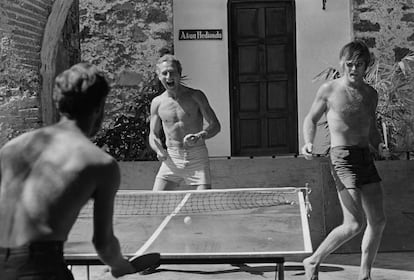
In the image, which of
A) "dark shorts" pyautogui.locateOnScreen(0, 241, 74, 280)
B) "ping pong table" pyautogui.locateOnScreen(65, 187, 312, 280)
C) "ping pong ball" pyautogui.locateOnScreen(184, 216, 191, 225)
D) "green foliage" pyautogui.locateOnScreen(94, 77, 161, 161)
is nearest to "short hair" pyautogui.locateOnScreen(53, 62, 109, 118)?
"dark shorts" pyautogui.locateOnScreen(0, 241, 74, 280)

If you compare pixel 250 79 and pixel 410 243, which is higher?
pixel 250 79

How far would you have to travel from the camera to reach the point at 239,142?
11109 millimetres

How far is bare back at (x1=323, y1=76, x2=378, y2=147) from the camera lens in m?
4.97

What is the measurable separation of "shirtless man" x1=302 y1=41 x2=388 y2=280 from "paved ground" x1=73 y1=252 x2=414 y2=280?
94 centimetres

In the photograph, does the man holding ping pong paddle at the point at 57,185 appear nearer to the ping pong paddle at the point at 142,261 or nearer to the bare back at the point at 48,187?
the bare back at the point at 48,187

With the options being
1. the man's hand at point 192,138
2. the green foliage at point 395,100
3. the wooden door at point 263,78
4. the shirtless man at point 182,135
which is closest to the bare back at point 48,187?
the man's hand at point 192,138

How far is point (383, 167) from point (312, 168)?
0.59m

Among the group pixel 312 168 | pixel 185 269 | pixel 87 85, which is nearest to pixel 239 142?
pixel 312 168

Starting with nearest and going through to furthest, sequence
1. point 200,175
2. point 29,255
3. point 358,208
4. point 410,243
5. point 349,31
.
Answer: point 29,255
point 358,208
point 200,175
point 410,243
point 349,31

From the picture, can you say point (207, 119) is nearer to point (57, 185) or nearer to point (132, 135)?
point (132, 135)

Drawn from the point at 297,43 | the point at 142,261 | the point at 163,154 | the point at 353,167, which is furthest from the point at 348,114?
the point at 297,43

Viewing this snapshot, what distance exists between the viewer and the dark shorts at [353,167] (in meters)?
4.86

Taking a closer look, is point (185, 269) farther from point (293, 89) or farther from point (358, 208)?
point (293, 89)

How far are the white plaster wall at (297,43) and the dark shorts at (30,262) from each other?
8683mm
